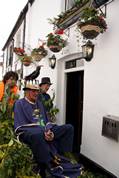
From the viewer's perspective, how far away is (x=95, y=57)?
6.03m

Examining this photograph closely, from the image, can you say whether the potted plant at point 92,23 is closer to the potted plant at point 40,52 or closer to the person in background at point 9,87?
the person in background at point 9,87

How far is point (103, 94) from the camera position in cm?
570

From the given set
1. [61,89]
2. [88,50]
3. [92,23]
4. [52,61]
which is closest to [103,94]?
[88,50]

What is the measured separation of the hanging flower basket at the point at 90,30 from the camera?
5.41m

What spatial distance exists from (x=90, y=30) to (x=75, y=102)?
9.19ft

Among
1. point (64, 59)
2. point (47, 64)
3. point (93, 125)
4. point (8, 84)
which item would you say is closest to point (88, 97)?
point (93, 125)

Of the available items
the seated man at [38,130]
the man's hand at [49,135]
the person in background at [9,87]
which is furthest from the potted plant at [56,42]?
the man's hand at [49,135]

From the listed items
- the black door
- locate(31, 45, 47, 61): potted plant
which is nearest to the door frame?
the black door

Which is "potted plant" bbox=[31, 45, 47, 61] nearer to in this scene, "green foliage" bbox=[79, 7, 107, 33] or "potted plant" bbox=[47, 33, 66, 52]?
"potted plant" bbox=[47, 33, 66, 52]

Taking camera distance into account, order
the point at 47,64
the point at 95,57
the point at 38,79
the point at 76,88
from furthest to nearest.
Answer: the point at 38,79, the point at 47,64, the point at 76,88, the point at 95,57

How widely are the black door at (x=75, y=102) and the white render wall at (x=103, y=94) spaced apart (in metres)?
1.05

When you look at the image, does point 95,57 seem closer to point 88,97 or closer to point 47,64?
point 88,97

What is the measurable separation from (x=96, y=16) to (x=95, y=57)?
87cm

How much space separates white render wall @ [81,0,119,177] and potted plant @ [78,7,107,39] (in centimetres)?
16
